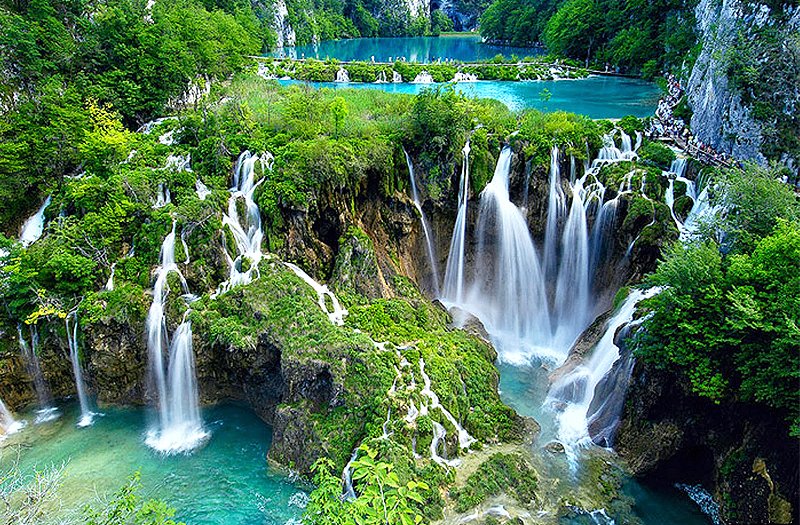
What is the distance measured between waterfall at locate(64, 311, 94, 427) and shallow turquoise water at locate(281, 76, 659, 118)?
23087mm

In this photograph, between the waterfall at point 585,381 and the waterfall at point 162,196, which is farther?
the waterfall at point 162,196

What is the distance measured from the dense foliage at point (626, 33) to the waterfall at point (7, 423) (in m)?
43.7

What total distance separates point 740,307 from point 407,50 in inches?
3356

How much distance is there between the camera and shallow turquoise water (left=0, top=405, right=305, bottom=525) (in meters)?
12.7

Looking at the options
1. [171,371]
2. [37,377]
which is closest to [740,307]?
[171,371]

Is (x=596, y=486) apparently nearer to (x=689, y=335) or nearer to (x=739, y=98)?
(x=689, y=335)

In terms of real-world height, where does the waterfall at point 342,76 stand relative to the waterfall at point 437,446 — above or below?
above

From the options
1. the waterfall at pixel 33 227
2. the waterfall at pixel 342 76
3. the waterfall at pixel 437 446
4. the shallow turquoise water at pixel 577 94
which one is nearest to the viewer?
the waterfall at pixel 437 446

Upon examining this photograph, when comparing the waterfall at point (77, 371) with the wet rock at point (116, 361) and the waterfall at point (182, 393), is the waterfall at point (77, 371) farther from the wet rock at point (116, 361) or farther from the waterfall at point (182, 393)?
the waterfall at point (182, 393)

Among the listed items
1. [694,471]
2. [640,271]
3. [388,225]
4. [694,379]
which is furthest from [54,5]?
[694,471]

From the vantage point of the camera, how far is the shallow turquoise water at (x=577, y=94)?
3547cm

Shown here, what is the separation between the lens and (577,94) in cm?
4228

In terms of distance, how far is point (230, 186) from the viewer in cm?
1927

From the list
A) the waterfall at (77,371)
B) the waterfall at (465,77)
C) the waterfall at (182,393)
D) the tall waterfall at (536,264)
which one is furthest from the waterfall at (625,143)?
the waterfall at (465,77)
